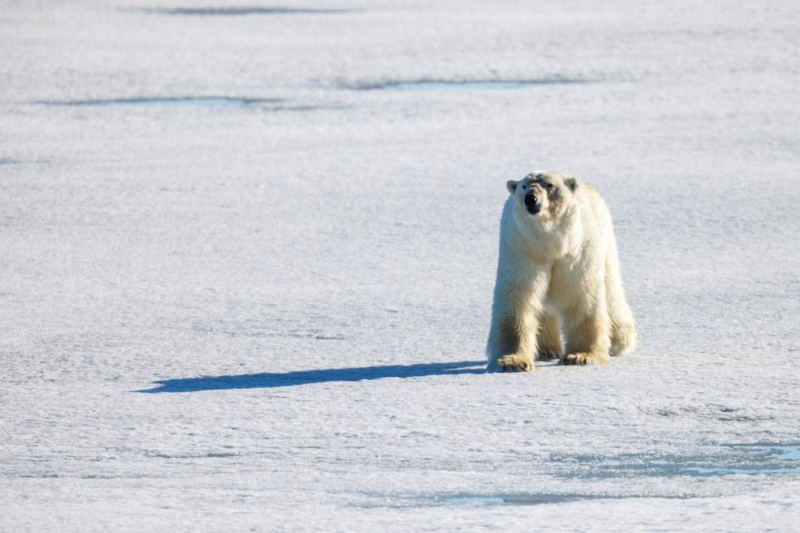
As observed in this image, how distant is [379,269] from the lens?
23.2 ft

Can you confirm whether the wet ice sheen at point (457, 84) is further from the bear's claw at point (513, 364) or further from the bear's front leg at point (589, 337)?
the bear's claw at point (513, 364)

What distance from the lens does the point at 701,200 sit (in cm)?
827

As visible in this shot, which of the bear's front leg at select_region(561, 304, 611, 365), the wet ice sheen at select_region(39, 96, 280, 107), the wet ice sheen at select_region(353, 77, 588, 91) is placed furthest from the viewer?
the wet ice sheen at select_region(353, 77, 588, 91)

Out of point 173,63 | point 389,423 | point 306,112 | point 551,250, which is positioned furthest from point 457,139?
point 389,423

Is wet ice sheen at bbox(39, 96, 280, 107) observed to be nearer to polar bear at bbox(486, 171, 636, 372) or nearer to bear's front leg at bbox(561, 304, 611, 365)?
polar bear at bbox(486, 171, 636, 372)

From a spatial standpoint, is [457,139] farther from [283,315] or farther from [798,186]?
[283,315]

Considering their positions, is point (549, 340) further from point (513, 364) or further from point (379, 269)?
point (379, 269)

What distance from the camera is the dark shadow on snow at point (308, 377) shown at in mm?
5121

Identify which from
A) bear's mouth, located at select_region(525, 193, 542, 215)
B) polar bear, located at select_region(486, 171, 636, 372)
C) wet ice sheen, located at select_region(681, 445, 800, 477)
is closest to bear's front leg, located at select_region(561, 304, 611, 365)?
polar bear, located at select_region(486, 171, 636, 372)

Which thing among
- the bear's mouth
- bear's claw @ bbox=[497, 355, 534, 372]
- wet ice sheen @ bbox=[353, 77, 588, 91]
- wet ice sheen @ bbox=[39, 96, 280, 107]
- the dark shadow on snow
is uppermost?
wet ice sheen @ bbox=[353, 77, 588, 91]

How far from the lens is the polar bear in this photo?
5.24m

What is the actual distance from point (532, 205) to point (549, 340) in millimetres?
760

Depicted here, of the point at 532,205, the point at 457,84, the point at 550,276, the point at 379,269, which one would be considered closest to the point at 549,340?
the point at 550,276

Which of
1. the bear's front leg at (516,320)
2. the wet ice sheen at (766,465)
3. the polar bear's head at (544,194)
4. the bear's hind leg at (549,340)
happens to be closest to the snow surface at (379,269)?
the wet ice sheen at (766,465)
